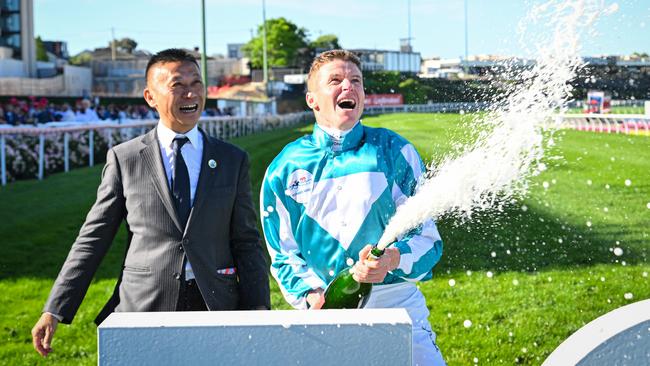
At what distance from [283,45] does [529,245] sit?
84.9 metres

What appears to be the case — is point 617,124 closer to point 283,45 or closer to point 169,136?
point 169,136

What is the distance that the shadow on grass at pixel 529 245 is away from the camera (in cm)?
698

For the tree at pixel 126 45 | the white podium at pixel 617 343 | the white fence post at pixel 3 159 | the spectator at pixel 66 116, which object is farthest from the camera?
the tree at pixel 126 45

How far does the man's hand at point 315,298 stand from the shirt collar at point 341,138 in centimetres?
49

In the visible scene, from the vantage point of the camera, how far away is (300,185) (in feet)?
8.63

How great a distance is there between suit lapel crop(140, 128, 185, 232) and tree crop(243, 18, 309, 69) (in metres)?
87.0

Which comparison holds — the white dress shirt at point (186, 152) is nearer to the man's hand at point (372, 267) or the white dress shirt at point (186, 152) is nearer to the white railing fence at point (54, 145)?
the man's hand at point (372, 267)

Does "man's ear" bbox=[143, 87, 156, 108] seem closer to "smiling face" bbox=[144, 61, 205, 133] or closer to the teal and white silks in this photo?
"smiling face" bbox=[144, 61, 205, 133]

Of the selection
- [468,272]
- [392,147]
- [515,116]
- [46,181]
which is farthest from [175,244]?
[46,181]

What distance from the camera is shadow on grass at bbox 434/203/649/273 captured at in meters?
6.98

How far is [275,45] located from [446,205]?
89.4 metres

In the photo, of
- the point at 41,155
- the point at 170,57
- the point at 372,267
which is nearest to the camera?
the point at 372,267

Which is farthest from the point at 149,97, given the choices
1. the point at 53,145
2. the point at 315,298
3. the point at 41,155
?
the point at 53,145

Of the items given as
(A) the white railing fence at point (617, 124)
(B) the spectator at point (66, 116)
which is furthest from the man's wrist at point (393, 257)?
(A) the white railing fence at point (617, 124)
